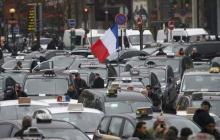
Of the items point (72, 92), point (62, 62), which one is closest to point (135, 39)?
point (62, 62)

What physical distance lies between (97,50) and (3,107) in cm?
1333

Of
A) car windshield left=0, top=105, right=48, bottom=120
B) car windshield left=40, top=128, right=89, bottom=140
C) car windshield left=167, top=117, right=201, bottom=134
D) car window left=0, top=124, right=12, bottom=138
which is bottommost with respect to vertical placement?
car windshield left=0, top=105, right=48, bottom=120

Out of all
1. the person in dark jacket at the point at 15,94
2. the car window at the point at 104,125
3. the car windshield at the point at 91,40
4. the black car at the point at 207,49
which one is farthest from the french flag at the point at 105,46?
the car windshield at the point at 91,40

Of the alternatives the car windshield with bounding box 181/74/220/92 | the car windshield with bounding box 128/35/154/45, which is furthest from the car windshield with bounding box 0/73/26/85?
the car windshield with bounding box 128/35/154/45

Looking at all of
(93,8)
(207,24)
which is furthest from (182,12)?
(93,8)

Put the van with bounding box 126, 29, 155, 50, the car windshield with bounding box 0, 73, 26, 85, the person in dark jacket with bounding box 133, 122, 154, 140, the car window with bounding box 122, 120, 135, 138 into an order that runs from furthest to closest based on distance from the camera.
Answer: the van with bounding box 126, 29, 155, 50
the car windshield with bounding box 0, 73, 26, 85
the car window with bounding box 122, 120, 135, 138
the person in dark jacket with bounding box 133, 122, 154, 140

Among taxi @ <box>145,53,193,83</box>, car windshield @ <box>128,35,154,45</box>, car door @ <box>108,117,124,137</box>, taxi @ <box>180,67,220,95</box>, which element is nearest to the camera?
car door @ <box>108,117,124,137</box>

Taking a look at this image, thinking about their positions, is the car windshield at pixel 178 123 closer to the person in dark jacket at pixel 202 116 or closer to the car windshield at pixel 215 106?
the person in dark jacket at pixel 202 116

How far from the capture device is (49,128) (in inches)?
629

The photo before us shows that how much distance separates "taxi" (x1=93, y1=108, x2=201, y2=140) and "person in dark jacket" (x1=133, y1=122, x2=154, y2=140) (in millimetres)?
957

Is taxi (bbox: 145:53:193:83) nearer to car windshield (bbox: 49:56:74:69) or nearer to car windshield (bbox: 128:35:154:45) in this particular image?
car windshield (bbox: 49:56:74:69)

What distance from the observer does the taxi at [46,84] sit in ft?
90.3

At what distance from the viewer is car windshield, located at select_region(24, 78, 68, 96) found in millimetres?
27562

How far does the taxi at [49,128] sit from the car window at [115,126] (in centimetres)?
143
